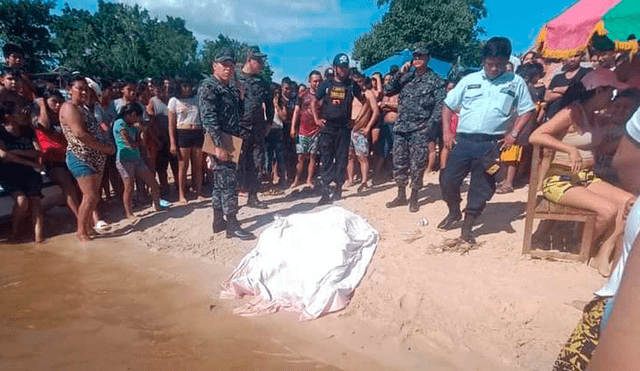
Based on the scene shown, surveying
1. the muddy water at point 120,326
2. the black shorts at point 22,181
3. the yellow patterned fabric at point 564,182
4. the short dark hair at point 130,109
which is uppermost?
the short dark hair at point 130,109

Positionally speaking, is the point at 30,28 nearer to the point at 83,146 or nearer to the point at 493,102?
the point at 83,146

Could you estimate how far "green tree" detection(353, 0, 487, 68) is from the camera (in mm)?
23766

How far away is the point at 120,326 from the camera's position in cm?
318

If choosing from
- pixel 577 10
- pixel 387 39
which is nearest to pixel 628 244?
pixel 577 10

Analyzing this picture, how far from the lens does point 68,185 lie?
17.3 ft

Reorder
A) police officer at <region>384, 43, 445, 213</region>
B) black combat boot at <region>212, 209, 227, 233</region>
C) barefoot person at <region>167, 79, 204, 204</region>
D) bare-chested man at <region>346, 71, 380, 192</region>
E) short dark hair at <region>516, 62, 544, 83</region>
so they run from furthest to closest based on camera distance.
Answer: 1. bare-chested man at <region>346, 71, 380, 192</region>
2. short dark hair at <region>516, 62, 544, 83</region>
3. barefoot person at <region>167, 79, 204, 204</region>
4. police officer at <region>384, 43, 445, 213</region>
5. black combat boot at <region>212, 209, 227, 233</region>

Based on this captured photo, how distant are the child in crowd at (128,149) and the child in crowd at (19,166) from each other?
2.97ft

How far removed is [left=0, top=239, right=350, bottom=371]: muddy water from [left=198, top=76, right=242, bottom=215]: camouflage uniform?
1058 mm

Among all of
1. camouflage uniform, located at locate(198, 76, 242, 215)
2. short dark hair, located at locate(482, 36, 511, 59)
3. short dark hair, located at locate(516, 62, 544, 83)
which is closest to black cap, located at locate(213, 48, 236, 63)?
camouflage uniform, located at locate(198, 76, 242, 215)

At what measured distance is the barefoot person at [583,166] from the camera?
345 centimetres

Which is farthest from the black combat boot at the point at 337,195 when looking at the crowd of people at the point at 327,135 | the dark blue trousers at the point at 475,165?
the dark blue trousers at the point at 475,165

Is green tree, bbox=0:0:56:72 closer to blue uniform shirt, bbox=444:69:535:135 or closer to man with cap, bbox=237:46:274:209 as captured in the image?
man with cap, bbox=237:46:274:209

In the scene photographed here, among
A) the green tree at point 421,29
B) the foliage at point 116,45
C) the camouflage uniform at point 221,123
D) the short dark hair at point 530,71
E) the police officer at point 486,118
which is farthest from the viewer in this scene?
the foliage at point 116,45

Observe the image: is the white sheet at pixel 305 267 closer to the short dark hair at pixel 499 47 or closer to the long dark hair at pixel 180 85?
the short dark hair at pixel 499 47
